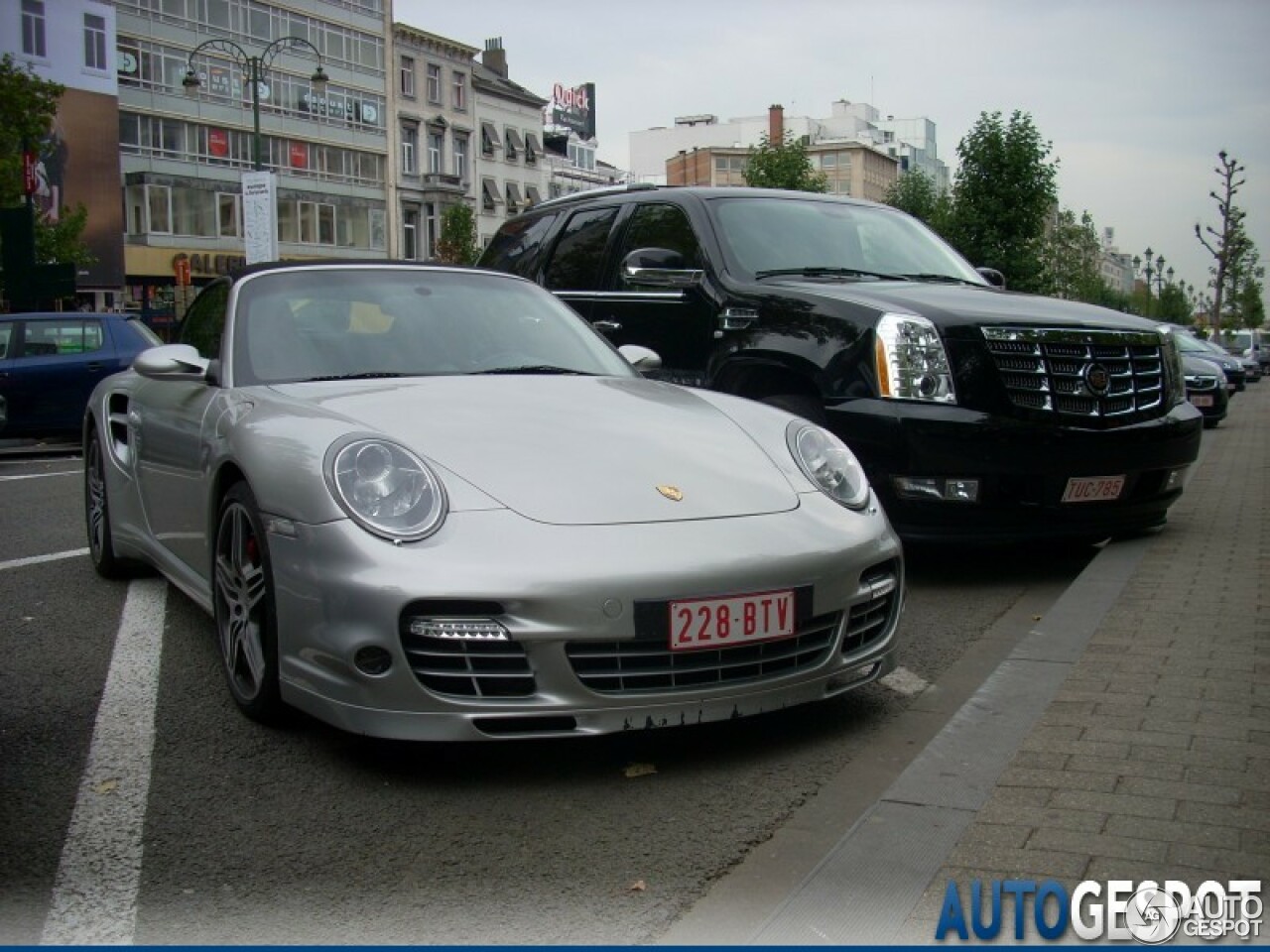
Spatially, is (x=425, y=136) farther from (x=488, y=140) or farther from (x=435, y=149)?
(x=488, y=140)

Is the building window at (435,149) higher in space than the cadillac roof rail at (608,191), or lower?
higher

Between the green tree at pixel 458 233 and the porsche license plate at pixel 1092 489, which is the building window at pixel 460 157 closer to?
the green tree at pixel 458 233

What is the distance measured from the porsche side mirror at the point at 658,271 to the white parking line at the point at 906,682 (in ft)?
9.30

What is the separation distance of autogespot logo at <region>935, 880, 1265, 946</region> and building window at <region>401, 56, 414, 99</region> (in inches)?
2631

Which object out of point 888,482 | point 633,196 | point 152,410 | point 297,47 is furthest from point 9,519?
point 297,47

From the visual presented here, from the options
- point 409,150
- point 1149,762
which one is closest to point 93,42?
point 409,150

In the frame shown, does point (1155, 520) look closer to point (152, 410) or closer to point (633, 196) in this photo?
point (633, 196)

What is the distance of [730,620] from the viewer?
342 centimetres

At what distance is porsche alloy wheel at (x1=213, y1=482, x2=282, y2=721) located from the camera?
3.68 m

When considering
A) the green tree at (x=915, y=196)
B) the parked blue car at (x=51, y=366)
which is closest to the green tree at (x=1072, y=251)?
the green tree at (x=915, y=196)

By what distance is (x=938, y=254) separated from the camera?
7668mm

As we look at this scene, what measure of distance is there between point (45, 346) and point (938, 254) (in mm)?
10452

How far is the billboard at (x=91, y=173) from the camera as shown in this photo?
156 feet

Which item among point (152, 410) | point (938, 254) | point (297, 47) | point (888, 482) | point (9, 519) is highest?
point (297, 47)
